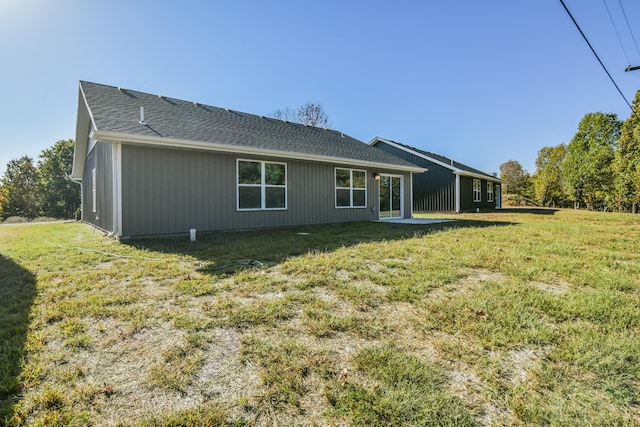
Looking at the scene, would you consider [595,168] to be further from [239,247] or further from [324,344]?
[324,344]

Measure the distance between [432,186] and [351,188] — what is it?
30.5 feet

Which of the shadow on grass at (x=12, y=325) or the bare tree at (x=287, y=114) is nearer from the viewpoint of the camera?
the shadow on grass at (x=12, y=325)

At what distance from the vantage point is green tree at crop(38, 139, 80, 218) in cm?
2500

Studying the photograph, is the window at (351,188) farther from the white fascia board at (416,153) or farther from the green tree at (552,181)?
the green tree at (552,181)

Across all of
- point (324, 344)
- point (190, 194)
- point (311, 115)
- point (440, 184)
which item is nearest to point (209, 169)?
point (190, 194)

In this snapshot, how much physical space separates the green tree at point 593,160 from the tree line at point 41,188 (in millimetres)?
40376

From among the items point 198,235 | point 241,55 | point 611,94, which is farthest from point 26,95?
point 611,94

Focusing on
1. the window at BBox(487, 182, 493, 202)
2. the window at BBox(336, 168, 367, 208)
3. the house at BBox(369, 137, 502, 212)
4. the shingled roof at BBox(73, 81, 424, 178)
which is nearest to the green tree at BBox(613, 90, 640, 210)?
the window at BBox(487, 182, 493, 202)

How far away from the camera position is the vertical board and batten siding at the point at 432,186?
17594 millimetres

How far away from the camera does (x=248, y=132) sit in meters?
9.42

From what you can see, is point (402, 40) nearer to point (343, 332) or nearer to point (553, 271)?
point (553, 271)

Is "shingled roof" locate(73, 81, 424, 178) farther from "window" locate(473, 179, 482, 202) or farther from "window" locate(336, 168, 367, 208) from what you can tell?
"window" locate(473, 179, 482, 202)

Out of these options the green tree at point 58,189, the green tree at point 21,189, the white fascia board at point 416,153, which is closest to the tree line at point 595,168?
the white fascia board at point 416,153

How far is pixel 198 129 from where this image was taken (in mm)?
8102
